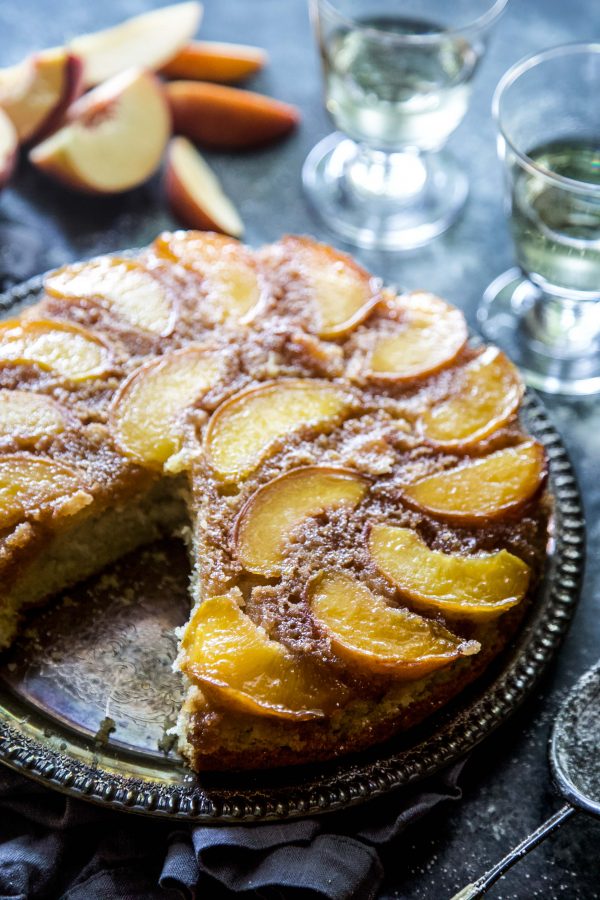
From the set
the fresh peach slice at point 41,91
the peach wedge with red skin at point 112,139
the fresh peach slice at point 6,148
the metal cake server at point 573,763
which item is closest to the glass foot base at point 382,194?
the peach wedge with red skin at point 112,139

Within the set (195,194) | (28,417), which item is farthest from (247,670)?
(195,194)

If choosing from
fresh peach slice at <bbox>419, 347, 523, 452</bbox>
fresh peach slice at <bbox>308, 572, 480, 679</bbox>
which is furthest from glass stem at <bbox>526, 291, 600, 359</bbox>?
fresh peach slice at <bbox>308, 572, 480, 679</bbox>

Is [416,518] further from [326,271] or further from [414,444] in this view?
[326,271]

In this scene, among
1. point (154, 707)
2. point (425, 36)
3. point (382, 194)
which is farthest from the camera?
point (382, 194)

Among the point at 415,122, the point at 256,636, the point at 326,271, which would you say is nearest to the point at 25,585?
the point at 256,636

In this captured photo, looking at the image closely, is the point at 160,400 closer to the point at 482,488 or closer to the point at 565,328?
the point at 482,488
